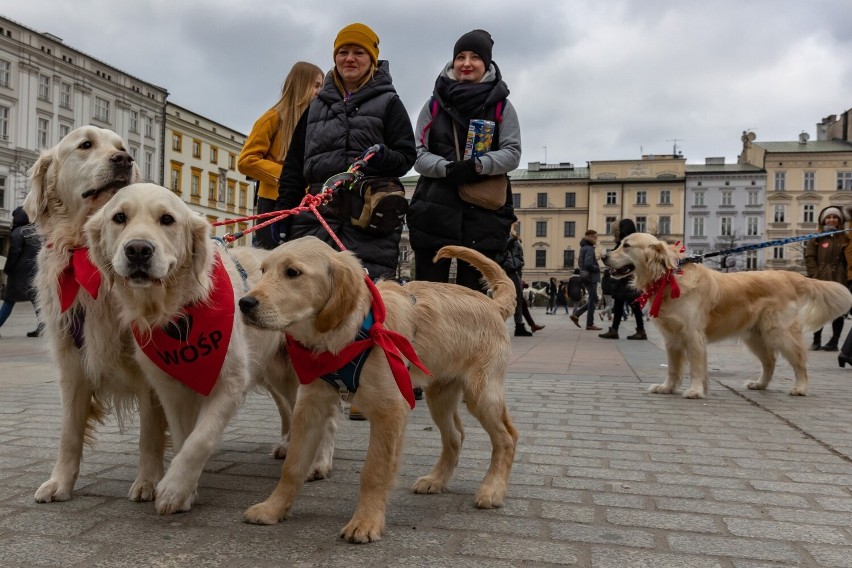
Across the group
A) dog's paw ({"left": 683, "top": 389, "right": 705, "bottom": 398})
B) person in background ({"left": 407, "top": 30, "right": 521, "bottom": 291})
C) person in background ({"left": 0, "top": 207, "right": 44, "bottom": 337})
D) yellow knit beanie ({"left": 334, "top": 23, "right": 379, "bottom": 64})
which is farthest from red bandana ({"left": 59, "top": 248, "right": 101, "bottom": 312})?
person in background ({"left": 0, "top": 207, "right": 44, "bottom": 337})

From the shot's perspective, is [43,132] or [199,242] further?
[43,132]

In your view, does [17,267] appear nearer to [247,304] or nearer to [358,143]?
[358,143]

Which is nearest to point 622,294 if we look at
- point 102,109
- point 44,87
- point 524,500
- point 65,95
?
point 524,500

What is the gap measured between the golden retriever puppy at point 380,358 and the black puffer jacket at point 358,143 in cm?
177

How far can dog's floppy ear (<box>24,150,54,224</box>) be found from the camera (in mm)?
3232

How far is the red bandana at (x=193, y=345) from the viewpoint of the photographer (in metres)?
2.86

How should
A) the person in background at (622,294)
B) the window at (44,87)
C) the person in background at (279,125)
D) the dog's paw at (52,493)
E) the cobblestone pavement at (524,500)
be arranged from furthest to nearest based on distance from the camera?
the window at (44,87), the person in background at (622,294), the person in background at (279,125), the dog's paw at (52,493), the cobblestone pavement at (524,500)

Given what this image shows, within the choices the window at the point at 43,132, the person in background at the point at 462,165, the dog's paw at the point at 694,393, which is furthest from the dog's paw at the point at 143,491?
the window at the point at 43,132

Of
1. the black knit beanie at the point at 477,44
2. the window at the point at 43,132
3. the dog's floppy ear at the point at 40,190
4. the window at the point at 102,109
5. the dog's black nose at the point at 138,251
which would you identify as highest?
the window at the point at 102,109

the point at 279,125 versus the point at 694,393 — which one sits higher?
the point at 279,125

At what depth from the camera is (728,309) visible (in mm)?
7207

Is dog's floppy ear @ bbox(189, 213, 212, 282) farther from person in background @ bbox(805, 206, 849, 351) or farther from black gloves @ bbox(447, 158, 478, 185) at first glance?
person in background @ bbox(805, 206, 849, 351)

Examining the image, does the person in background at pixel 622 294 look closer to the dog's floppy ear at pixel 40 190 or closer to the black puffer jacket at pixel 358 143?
the black puffer jacket at pixel 358 143

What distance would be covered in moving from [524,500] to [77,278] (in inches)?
86.7
